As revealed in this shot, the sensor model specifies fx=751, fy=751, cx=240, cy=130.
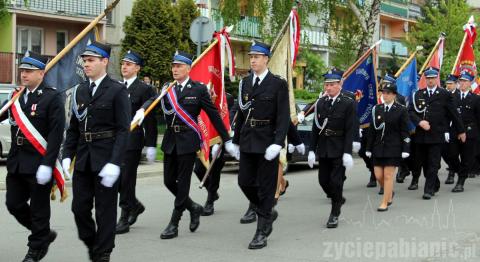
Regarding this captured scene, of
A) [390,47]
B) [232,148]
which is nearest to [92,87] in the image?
[232,148]

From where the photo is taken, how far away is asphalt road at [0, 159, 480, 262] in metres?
7.54

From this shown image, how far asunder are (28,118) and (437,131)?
7477 millimetres

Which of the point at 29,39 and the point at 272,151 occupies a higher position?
the point at 29,39

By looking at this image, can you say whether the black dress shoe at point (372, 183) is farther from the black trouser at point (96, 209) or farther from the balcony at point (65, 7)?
the balcony at point (65, 7)

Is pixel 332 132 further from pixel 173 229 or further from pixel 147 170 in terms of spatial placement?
pixel 147 170

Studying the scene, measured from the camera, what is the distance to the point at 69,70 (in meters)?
7.88

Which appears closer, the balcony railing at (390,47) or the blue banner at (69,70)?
the blue banner at (69,70)

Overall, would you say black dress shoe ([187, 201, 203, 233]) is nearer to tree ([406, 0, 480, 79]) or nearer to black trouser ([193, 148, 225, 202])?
black trouser ([193, 148, 225, 202])

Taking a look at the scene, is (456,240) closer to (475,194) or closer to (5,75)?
(475,194)

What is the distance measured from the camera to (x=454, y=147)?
44.6 ft

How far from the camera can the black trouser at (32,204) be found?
6.80 metres

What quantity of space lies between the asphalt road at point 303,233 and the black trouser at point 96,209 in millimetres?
736

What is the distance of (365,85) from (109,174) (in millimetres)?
7474

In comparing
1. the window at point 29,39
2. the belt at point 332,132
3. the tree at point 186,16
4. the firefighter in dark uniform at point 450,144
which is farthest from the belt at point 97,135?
the window at point 29,39
